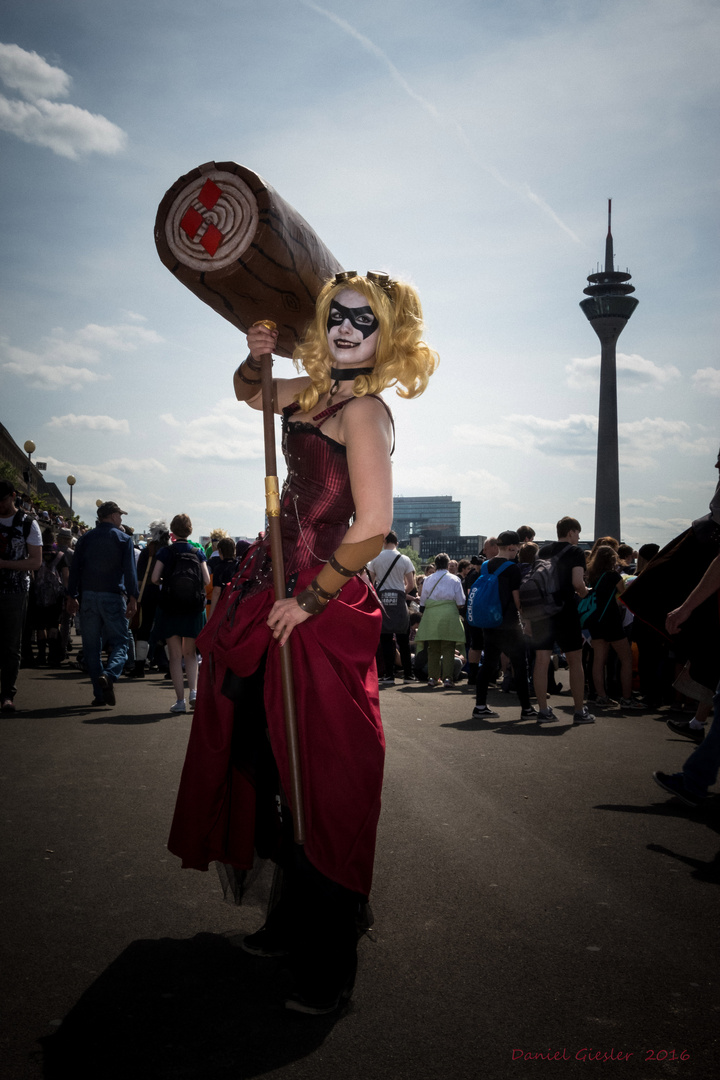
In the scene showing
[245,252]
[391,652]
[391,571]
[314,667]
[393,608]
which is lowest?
[391,652]

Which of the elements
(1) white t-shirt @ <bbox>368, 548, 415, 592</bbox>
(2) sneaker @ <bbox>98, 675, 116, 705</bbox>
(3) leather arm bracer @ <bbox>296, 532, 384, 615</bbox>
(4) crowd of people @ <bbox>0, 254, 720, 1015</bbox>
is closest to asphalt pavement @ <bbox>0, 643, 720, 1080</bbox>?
(4) crowd of people @ <bbox>0, 254, 720, 1015</bbox>

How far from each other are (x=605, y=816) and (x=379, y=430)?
121 inches

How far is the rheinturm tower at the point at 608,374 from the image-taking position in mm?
83562

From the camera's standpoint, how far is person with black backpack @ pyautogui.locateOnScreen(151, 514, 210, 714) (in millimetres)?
8836

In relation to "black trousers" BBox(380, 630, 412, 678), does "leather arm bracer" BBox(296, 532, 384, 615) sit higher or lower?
higher

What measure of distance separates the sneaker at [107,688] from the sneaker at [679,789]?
5565 millimetres

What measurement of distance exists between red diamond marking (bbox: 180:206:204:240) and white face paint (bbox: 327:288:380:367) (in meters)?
0.56

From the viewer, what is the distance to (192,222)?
10.00 feet

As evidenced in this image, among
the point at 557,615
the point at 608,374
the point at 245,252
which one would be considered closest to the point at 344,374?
the point at 245,252

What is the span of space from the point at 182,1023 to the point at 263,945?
1.78 feet

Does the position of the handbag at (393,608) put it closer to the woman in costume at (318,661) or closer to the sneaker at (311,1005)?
the woman in costume at (318,661)

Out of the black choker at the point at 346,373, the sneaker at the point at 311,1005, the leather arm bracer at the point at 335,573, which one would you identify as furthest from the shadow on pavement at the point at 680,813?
the black choker at the point at 346,373

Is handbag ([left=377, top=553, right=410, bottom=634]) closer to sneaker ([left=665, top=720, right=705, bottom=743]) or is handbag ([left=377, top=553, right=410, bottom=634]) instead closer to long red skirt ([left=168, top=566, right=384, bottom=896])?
sneaker ([left=665, top=720, right=705, bottom=743])

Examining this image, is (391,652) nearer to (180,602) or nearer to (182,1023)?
(180,602)
